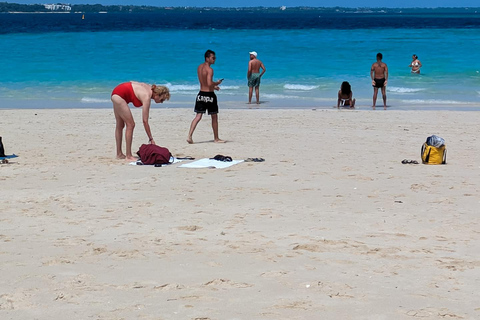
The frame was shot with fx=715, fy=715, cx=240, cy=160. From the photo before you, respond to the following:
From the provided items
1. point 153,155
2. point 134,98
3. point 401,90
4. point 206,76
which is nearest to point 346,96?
point 401,90

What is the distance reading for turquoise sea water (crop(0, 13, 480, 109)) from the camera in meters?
19.5

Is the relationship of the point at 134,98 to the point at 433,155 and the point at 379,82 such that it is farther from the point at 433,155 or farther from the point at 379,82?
the point at 379,82

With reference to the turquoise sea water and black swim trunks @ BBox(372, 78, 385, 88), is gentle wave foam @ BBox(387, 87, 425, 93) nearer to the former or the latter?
the turquoise sea water

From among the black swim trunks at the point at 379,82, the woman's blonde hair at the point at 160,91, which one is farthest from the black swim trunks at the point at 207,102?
the black swim trunks at the point at 379,82

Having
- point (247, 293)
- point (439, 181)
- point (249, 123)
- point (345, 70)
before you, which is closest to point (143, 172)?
point (439, 181)

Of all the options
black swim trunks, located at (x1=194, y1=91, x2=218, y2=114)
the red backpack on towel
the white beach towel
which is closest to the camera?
the white beach towel

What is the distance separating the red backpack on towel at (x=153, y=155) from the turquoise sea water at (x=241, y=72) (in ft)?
29.1

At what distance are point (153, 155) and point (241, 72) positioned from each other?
18735mm

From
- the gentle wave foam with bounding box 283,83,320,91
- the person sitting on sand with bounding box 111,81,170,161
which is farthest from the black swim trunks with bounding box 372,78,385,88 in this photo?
the person sitting on sand with bounding box 111,81,170,161

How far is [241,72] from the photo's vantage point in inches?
1069

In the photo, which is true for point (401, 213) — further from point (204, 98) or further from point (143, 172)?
point (204, 98)

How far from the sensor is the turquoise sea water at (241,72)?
63.9 feet

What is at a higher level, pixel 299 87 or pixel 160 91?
pixel 160 91

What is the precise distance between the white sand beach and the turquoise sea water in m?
8.99
